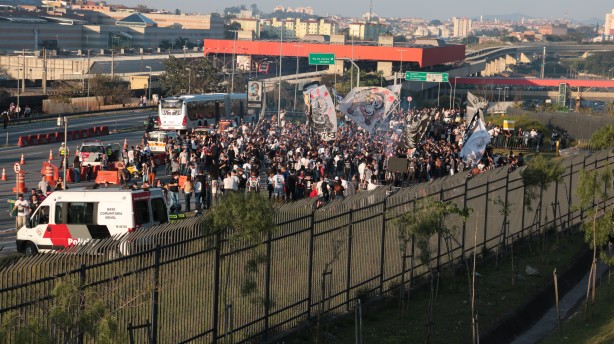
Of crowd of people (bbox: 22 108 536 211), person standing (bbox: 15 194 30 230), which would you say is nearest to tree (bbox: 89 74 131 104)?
crowd of people (bbox: 22 108 536 211)

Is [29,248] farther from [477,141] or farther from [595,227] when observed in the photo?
[477,141]

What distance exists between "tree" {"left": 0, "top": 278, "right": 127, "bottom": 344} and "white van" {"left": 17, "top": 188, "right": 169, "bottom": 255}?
11.1m

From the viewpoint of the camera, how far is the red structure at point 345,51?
123625 millimetres

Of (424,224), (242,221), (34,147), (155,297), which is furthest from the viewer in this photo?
(34,147)

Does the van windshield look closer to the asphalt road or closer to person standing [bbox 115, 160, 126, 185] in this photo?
the asphalt road

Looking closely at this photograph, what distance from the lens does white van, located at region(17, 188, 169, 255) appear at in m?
21.6

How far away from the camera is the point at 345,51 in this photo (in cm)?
12656

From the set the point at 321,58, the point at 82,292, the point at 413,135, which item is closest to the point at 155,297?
the point at 82,292

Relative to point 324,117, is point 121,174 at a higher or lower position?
lower

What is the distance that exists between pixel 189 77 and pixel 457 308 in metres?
77.5

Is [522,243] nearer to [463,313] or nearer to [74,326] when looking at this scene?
[463,313]

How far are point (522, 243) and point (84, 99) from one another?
61568mm

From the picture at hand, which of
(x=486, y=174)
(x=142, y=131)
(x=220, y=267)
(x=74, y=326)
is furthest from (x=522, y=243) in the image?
(x=142, y=131)

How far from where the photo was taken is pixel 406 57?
12381 cm
